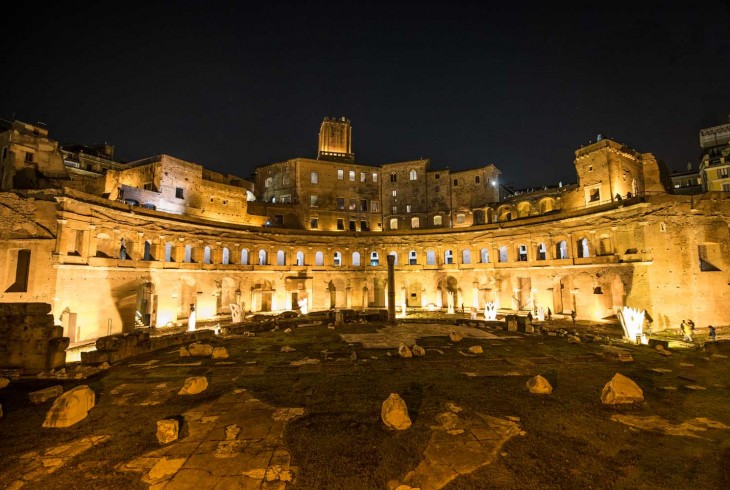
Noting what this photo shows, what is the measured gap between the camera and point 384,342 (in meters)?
18.1

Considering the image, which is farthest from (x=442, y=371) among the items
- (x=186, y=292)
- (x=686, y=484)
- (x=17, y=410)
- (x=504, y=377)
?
(x=186, y=292)

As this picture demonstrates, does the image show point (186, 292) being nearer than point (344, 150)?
Yes

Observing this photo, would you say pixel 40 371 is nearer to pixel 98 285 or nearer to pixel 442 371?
pixel 98 285

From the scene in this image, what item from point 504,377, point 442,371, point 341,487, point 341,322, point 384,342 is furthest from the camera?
point 341,322

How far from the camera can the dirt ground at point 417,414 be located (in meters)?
5.88

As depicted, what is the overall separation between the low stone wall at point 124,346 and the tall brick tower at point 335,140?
3779 cm

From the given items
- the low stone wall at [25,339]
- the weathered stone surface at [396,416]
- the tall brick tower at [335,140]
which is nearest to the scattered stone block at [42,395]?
the low stone wall at [25,339]

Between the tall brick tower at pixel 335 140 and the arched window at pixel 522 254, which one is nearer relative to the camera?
the arched window at pixel 522 254

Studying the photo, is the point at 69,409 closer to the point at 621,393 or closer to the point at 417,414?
the point at 417,414

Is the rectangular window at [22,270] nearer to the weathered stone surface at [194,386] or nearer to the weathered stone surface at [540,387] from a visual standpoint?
the weathered stone surface at [194,386]

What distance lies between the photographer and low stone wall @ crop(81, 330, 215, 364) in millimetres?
13281

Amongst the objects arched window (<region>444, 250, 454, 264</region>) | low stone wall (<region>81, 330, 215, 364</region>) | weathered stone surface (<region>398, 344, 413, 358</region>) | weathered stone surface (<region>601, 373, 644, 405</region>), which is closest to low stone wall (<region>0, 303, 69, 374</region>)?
low stone wall (<region>81, 330, 215, 364</region>)

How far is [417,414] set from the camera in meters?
8.34

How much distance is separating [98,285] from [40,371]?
40.3ft
